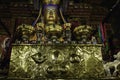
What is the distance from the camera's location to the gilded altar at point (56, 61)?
5.60 metres

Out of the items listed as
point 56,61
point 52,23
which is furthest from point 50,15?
point 56,61

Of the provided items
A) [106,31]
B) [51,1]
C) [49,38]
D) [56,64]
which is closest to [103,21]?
[106,31]

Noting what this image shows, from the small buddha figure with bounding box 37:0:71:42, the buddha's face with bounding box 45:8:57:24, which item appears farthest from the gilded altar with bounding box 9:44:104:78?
the buddha's face with bounding box 45:8:57:24

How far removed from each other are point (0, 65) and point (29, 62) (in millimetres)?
1752

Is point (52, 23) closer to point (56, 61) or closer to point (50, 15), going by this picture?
point (50, 15)

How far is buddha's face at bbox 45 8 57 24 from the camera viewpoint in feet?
23.0

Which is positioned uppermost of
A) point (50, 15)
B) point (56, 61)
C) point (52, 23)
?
point (50, 15)

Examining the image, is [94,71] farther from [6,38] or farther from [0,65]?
[6,38]

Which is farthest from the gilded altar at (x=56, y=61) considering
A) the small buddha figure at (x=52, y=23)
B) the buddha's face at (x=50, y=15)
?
the buddha's face at (x=50, y=15)

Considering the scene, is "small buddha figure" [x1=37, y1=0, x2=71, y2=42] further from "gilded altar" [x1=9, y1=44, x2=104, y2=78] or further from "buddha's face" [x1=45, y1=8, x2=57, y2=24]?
"gilded altar" [x1=9, y1=44, x2=104, y2=78]

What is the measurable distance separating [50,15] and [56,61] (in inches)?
75.0

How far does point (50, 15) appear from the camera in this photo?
708 cm

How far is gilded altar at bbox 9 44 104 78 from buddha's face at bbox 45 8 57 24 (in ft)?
4.31

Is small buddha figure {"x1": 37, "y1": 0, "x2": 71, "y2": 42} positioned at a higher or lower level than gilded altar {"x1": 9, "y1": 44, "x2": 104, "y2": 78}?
higher
